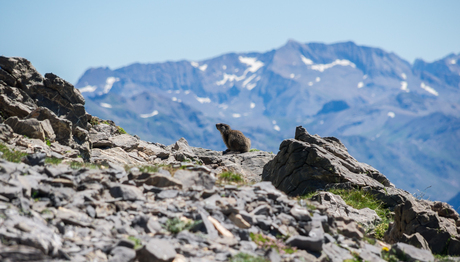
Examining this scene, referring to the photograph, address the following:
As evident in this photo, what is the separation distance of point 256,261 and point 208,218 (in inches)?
81.4

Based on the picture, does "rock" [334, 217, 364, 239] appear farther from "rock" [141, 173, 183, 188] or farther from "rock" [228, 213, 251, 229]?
"rock" [141, 173, 183, 188]

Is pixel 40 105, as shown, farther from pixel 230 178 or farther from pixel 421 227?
pixel 421 227

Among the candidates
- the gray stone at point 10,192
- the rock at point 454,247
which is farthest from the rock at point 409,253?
the gray stone at point 10,192

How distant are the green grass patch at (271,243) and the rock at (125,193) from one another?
126 inches

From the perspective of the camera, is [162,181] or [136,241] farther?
[162,181]

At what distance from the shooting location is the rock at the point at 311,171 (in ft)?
64.6

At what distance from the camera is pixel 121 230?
9.54 m

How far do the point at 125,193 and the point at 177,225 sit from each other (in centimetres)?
205

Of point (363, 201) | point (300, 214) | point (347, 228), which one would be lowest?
point (347, 228)

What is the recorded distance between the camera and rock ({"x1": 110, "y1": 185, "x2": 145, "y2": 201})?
11.1 metres

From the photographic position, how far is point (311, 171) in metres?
19.9

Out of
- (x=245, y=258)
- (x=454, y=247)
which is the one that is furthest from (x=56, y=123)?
(x=454, y=247)

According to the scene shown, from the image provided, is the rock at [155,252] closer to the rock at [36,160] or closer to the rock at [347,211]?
the rock at [36,160]

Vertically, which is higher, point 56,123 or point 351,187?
point 56,123
